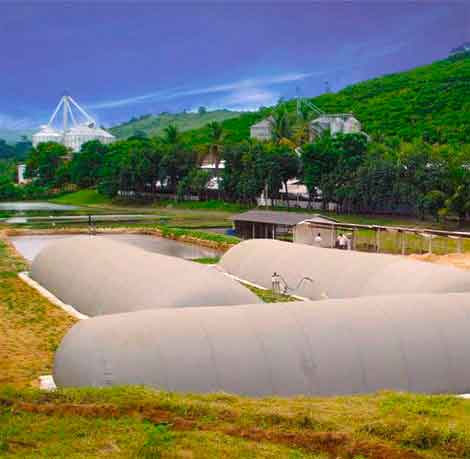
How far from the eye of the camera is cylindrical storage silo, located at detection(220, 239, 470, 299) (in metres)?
19.4

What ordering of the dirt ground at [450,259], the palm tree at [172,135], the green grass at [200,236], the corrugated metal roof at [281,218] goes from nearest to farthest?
the dirt ground at [450,259] → the corrugated metal roof at [281,218] → the green grass at [200,236] → the palm tree at [172,135]

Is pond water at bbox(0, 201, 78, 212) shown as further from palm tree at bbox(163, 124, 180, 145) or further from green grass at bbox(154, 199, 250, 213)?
palm tree at bbox(163, 124, 180, 145)

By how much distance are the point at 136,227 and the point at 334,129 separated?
4474 centimetres

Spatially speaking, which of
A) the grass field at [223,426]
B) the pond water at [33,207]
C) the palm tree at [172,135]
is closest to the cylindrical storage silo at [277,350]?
the grass field at [223,426]

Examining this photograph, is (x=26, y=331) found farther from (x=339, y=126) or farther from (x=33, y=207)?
(x=339, y=126)

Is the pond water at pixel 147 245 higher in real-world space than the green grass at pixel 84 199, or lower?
lower

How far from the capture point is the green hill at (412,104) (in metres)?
80.6

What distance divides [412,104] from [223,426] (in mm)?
89450

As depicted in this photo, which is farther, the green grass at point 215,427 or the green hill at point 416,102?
the green hill at point 416,102

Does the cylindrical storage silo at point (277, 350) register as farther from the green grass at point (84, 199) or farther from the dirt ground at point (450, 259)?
the green grass at point (84, 199)

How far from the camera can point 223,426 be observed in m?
8.19

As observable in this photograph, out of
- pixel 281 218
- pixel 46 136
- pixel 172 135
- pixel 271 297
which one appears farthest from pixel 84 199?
pixel 46 136

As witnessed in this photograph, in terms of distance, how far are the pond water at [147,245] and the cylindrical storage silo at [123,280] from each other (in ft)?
39.4

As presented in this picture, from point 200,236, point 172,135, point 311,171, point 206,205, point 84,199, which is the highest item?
point 172,135
